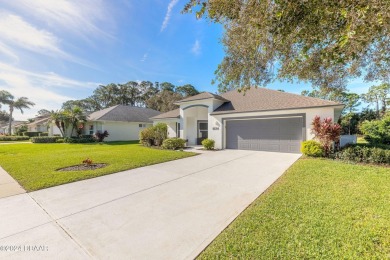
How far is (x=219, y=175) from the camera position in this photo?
717cm

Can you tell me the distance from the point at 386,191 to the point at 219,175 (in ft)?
16.2

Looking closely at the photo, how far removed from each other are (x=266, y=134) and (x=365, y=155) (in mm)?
5723

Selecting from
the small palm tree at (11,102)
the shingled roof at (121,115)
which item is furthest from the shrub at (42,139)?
the small palm tree at (11,102)

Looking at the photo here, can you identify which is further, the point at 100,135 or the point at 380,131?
the point at 100,135

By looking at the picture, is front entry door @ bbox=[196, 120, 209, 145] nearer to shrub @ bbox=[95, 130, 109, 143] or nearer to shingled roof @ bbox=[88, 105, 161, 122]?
shingled roof @ bbox=[88, 105, 161, 122]

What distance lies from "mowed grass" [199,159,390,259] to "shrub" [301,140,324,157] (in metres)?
4.67

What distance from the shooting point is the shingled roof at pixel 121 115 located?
2460 centimetres

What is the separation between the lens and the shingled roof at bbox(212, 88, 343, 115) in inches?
477

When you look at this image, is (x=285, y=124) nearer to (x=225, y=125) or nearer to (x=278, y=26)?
(x=225, y=125)

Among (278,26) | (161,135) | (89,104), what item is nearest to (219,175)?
(278,26)

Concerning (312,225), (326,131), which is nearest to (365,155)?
(326,131)

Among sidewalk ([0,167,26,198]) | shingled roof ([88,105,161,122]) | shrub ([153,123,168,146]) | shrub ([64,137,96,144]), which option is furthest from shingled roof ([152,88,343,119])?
shrub ([64,137,96,144])

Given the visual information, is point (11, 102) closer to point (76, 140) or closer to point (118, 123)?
point (76, 140)

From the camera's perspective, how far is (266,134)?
44.7 ft
